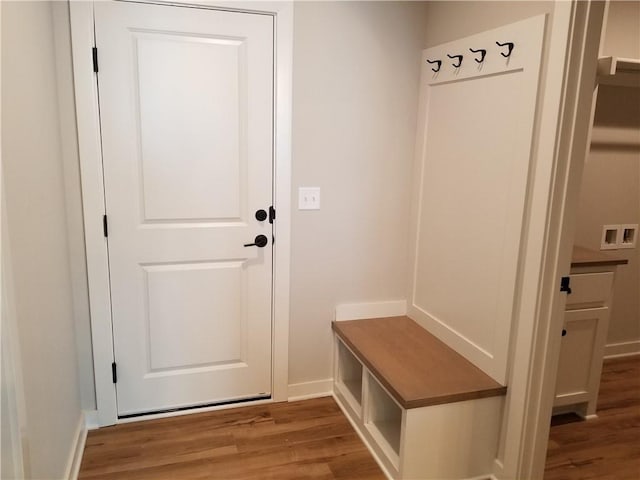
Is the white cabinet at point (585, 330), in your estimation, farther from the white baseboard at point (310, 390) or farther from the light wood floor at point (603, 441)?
the white baseboard at point (310, 390)

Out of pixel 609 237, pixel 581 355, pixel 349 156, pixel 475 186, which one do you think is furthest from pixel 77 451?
pixel 609 237

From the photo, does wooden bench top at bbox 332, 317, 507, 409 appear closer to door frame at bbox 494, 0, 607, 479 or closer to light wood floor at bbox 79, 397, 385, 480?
door frame at bbox 494, 0, 607, 479

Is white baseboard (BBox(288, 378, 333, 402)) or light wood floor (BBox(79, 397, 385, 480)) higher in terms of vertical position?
white baseboard (BBox(288, 378, 333, 402))

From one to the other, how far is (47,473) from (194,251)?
43.9 inches

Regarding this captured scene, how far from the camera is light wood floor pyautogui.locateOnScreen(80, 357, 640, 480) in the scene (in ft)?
7.18

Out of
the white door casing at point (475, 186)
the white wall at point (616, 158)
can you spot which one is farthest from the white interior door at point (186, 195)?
the white wall at point (616, 158)

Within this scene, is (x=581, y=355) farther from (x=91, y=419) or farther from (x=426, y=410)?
(x=91, y=419)

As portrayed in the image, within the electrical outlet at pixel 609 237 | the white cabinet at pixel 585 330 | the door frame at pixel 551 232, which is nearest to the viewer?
the door frame at pixel 551 232

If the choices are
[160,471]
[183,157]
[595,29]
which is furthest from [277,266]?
[595,29]

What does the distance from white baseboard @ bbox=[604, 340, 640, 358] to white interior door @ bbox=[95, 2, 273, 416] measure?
244 centimetres

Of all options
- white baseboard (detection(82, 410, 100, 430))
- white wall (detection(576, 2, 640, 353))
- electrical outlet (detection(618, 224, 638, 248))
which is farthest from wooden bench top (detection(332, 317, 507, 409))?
electrical outlet (detection(618, 224, 638, 248))

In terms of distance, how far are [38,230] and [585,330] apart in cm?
256

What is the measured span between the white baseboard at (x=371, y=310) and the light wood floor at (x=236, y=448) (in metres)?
0.53

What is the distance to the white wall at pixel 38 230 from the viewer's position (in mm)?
1465
